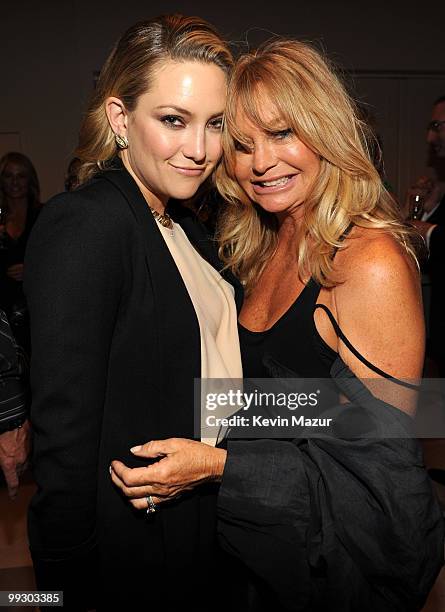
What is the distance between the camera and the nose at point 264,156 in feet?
5.51

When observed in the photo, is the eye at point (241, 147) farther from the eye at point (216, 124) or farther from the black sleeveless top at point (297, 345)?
the black sleeveless top at point (297, 345)

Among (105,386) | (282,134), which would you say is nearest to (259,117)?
(282,134)

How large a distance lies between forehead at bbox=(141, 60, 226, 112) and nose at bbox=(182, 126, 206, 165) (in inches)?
2.4

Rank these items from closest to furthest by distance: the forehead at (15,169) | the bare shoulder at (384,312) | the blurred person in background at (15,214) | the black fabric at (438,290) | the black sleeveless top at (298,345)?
the bare shoulder at (384,312)
the black sleeveless top at (298,345)
the black fabric at (438,290)
the blurred person in background at (15,214)
the forehead at (15,169)

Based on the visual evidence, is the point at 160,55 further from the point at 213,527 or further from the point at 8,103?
the point at 8,103

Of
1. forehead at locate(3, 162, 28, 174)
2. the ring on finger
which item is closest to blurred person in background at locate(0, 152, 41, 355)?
forehead at locate(3, 162, 28, 174)

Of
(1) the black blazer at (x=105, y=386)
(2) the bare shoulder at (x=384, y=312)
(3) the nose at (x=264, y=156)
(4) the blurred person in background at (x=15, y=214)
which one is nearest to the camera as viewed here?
(1) the black blazer at (x=105, y=386)

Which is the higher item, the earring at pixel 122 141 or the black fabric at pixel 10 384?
the earring at pixel 122 141

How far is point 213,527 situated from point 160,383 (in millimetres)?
474

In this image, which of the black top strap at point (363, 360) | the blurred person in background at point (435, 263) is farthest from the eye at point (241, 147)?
the blurred person in background at point (435, 263)

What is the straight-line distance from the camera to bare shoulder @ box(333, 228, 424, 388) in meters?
1.45

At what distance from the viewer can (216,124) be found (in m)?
1.56

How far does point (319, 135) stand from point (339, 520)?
977mm

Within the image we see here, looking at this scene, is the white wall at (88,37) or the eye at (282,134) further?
the white wall at (88,37)
